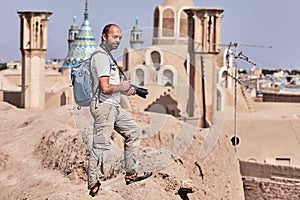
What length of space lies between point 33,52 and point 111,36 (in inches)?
529

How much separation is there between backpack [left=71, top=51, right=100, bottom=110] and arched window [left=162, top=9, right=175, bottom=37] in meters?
20.6

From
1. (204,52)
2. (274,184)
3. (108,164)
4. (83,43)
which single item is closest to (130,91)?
(108,164)

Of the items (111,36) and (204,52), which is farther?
(204,52)

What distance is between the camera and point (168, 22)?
24969mm

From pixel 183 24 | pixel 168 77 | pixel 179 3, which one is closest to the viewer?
pixel 168 77

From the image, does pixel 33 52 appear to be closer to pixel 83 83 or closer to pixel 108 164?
pixel 108 164

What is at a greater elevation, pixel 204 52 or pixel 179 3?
pixel 179 3

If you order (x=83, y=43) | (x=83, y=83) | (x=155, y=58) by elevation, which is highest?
(x=83, y=43)

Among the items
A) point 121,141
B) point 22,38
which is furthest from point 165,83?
point 121,141

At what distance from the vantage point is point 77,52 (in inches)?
1049

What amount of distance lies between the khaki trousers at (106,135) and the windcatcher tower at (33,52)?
42.9ft

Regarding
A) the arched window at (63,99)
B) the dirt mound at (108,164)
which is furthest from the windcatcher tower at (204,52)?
the dirt mound at (108,164)

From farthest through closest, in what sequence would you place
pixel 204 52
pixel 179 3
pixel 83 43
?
pixel 83 43 < pixel 179 3 < pixel 204 52

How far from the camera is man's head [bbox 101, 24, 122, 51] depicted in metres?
4.29
